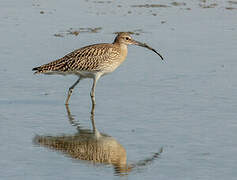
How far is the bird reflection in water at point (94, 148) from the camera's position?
9.09 meters

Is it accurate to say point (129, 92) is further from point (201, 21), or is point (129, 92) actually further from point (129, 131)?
point (201, 21)

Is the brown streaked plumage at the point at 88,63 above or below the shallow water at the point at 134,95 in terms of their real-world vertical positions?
above

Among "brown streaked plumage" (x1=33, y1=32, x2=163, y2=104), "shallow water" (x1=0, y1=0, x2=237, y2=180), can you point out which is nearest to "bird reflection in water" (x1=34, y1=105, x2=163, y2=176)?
"shallow water" (x1=0, y1=0, x2=237, y2=180)

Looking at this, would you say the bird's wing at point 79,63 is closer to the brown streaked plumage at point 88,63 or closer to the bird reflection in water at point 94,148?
the brown streaked plumage at point 88,63

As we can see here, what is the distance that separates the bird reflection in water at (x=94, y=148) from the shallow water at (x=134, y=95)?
7 centimetres

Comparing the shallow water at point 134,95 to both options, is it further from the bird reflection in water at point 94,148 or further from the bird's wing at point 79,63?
the bird's wing at point 79,63

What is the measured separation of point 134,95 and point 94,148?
3.13 meters

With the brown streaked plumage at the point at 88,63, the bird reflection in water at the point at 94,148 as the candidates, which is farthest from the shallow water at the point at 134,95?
the brown streaked plumage at the point at 88,63

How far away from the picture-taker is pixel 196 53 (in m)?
16.3

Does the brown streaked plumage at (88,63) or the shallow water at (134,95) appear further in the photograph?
the brown streaked plumage at (88,63)

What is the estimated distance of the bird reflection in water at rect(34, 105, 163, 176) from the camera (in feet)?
29.8

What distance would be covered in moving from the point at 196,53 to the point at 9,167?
830 cm

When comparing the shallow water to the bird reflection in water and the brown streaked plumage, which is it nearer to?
the bird reflection in water

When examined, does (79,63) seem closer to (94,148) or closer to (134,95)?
(134,95)
